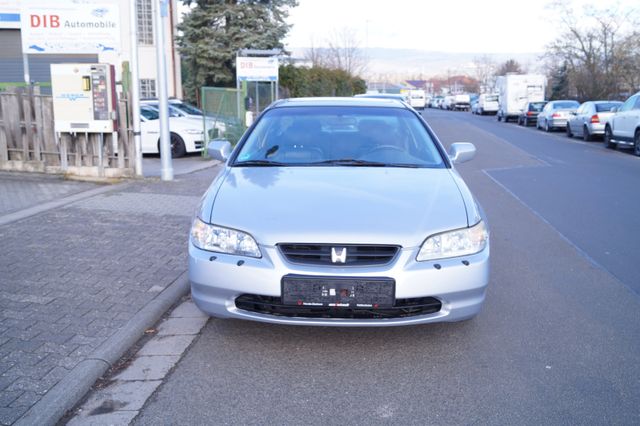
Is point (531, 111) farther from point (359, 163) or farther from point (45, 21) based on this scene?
point (359, 163)

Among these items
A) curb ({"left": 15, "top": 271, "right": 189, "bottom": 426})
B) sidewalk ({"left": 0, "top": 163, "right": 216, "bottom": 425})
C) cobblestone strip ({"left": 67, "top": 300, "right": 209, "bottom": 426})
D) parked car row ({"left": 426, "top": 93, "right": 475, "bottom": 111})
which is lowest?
cobblestone strip ({"left": 67, "top": 300, "right": 209, "bottom": 426})

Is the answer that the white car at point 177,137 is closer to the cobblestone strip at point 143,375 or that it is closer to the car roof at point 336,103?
the car roof at point 336,103

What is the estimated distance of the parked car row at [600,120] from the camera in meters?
19.1

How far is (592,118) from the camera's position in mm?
23453

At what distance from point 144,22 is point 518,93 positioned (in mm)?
22899

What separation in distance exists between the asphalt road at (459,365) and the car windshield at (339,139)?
54.6 inches

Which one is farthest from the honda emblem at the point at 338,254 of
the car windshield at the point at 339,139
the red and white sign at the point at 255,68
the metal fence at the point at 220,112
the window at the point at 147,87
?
the window at the point at 147,87

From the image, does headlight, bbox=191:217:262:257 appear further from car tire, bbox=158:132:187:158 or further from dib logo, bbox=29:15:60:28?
car tire, bbox=158:132:187:158

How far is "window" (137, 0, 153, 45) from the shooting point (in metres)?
30.4

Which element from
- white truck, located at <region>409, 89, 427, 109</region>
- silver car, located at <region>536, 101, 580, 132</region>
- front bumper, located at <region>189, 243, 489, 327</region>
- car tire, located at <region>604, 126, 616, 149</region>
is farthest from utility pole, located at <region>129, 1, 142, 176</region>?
white truck, located at <region>409, 89, 427, 109</region>

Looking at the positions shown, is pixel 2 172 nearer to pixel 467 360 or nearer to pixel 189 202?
pixel 189 202

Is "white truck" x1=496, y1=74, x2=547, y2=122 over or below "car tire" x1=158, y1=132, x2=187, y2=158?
over

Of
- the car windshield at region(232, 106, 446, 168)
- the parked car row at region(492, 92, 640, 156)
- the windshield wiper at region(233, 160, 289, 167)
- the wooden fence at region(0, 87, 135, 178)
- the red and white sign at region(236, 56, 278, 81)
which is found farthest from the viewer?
the red and white sign at region(236, 56, 278, 81)

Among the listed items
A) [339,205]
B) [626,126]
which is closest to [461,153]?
[339,205]
